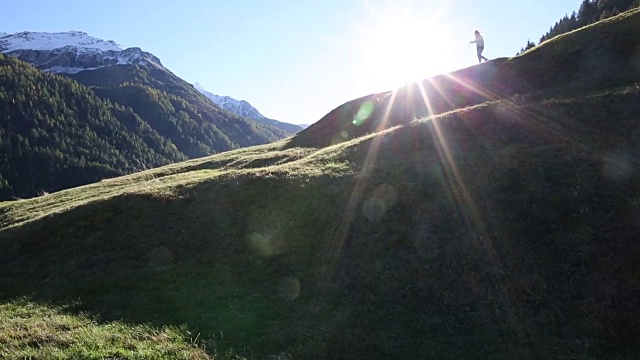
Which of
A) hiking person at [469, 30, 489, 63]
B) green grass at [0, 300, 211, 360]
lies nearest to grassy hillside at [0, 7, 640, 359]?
green grass at [0, 300, 211, 360]

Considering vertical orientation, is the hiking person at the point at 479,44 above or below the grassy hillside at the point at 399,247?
above

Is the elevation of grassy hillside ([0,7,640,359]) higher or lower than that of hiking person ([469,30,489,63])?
lower

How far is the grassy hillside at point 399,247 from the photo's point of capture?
12906 millimetres

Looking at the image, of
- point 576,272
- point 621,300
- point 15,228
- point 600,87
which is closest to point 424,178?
point 576,272

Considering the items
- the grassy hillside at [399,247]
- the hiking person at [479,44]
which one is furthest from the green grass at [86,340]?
the hiking person at [479,44]

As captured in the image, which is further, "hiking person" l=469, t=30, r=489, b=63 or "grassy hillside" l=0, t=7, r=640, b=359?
"hiking person" l=469, t=30, r=489, b=63

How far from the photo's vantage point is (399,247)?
17.3 metres

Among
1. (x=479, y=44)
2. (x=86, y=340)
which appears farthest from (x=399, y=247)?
(x=479, y=44)

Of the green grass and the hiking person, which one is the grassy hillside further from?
the hiking person

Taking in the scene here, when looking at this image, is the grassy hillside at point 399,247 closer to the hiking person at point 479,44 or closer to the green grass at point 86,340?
the green grass at point 86,340

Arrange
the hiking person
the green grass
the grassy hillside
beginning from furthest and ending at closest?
the hiking person → the grassy hillside → the green grass

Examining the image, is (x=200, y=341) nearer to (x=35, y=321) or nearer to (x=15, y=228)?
(x=35, y=321)

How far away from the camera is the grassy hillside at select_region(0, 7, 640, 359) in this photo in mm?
12906

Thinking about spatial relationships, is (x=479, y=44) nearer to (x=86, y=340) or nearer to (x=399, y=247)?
(x=399, y=247)
